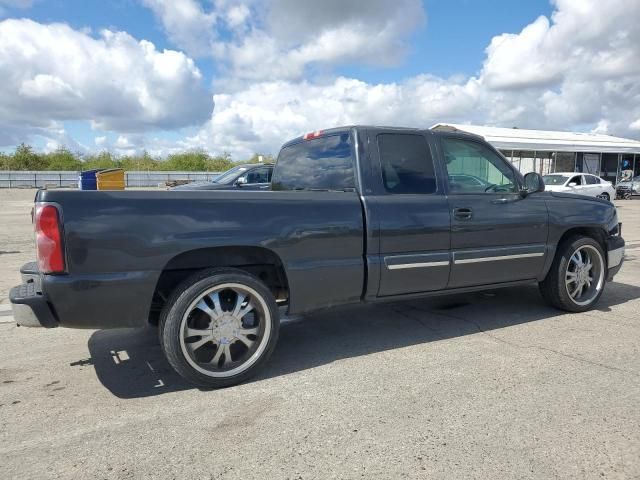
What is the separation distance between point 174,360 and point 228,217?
102 cm

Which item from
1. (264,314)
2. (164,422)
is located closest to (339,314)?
(264,314)

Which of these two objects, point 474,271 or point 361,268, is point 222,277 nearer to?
point 361,268

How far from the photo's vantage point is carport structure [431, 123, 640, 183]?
26991mm

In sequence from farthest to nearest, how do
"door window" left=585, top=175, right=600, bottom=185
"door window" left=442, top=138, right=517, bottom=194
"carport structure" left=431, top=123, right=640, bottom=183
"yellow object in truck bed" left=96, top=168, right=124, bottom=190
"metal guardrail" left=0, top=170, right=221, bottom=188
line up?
1. "metal guardrail" left=0, top=170, right=221, bottom=188
2. "carport structure" left=431, top=123, right=640, bottom=183
3. "door window" left=585, top=175, right=600, bottom=185
4. "yellow object in truck bed" left=96, top=168, right=124, bottom=190
5. "door window" left=442, top=138, right=517, bottom=194

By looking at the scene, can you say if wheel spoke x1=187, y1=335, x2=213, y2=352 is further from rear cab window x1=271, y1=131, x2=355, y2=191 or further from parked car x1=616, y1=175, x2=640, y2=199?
parked car x1=616, y1=175, x2=640, y2=199

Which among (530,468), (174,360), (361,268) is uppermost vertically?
(361,268)

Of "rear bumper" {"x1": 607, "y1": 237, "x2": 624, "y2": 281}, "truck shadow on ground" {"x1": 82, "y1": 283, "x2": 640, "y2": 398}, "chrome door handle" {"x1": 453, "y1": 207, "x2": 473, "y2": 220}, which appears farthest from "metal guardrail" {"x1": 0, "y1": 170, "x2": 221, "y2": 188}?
"chrome door handle" {"x1": 453, "y1": 207, "x2": 473, "y2": 220}

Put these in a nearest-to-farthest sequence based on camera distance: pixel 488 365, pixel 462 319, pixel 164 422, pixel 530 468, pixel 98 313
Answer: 1. pixel 530 468
2. pixel 164 422
3. pixel 98 313
4. pixel 488 365
5. pixel 462 319

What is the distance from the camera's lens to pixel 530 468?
240 cm

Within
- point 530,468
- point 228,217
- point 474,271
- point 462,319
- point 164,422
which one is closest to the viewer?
point 530,468

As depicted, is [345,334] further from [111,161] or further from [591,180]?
[111,161]

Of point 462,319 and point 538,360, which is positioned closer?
point 538,360

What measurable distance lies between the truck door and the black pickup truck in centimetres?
1

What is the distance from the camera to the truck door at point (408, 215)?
12.7 feet
